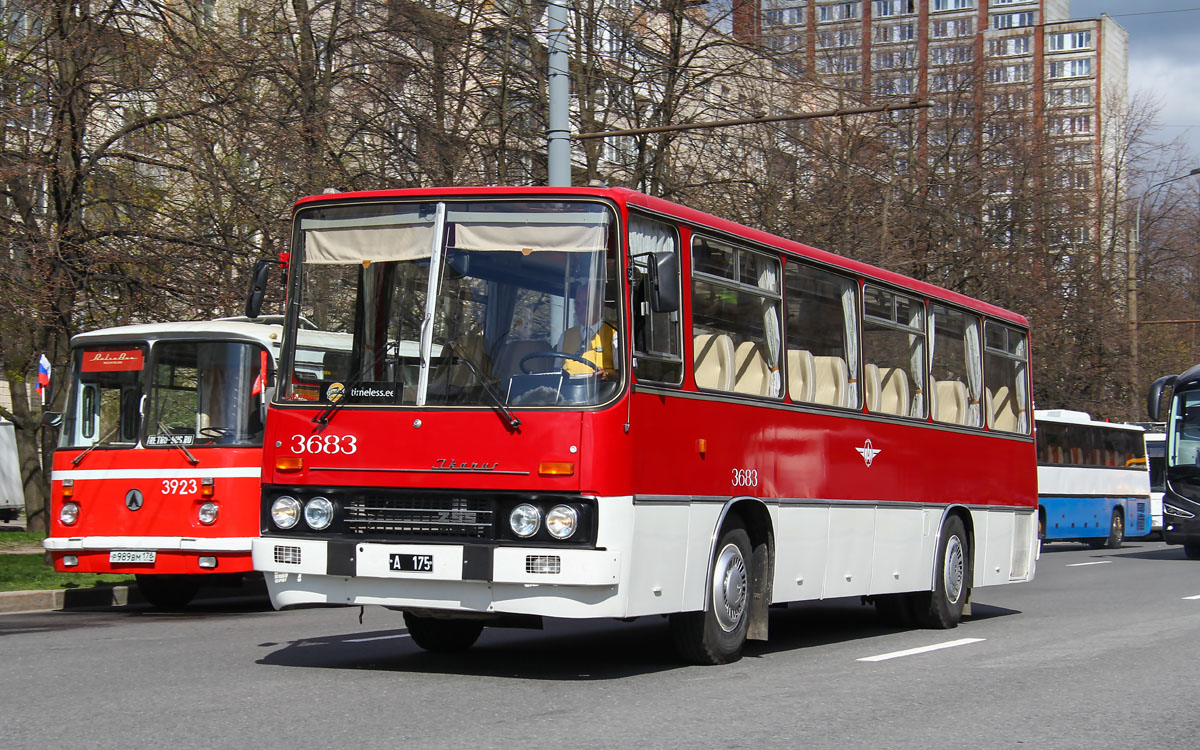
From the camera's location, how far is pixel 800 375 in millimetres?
11281

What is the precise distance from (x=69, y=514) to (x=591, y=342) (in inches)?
328

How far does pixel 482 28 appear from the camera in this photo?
25.4m

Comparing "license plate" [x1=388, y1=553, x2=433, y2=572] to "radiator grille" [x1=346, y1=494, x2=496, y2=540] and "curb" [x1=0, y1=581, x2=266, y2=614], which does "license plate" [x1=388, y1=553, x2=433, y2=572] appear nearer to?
"radiator grille" [x1=346, y1=494, x2=496, y2=540]

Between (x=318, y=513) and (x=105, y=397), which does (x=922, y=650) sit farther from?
(x=105, y=397)

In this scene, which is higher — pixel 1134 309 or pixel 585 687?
pixel 1134 309

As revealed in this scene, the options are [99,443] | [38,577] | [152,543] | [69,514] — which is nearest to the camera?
[152,543]

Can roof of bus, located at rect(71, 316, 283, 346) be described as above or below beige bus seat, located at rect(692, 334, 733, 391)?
above

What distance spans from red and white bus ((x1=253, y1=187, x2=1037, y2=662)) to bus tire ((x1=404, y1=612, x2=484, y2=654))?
17mm

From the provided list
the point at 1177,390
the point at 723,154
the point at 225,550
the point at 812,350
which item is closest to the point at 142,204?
the point at 225,550

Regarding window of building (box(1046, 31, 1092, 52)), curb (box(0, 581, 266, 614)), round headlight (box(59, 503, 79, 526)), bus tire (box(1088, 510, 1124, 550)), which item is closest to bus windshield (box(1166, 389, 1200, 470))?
bus tire (box(1088, 510, 1124, 550))

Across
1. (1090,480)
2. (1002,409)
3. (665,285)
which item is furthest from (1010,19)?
(665,285)

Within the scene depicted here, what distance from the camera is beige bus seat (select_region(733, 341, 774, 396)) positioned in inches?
407

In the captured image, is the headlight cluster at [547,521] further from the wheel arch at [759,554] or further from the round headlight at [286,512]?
the wheel arch at [759,554]

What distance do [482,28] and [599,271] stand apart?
56.9 ft
